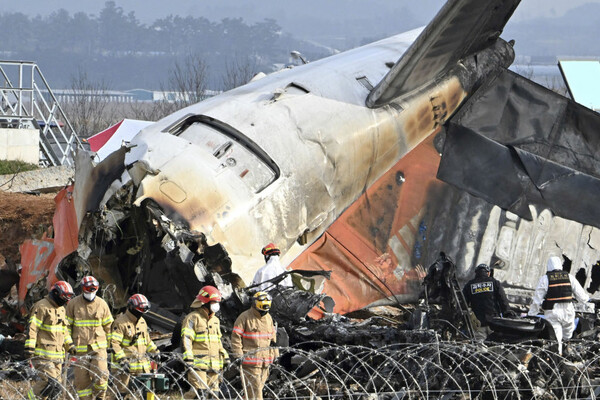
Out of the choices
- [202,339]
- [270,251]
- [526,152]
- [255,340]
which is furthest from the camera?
[526,152]

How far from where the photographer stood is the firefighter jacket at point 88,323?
1299cm

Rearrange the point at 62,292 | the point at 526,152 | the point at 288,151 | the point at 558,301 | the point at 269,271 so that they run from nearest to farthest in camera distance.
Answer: the point at 62,292
the point at 558,301
the point at 269,271
the point at 288,151
the point at 526,152

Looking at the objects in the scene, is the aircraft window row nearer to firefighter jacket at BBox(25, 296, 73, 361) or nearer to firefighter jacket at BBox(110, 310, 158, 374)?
firefighter jacket at BBox(110, 310, 158, 374)

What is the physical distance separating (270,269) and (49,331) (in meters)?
3.86

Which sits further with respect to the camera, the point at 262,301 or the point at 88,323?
the point at 88,323

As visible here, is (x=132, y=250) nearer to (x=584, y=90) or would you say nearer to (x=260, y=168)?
(x=260, y=168)

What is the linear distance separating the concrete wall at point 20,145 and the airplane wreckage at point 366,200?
17.1m

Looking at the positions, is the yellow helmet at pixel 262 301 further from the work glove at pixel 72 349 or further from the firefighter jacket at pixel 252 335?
the work glove at pixel 72 349

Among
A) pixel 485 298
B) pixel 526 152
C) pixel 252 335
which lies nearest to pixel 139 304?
pixel 252 335

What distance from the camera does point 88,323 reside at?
13.0 m

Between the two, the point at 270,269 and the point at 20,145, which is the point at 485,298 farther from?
the point at 20,145

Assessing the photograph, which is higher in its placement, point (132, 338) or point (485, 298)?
point (485, 298)

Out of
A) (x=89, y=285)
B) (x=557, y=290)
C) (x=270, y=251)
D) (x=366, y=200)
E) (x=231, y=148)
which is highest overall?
(x=231, y=148)

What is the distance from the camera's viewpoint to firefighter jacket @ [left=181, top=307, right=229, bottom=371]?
489 inches
